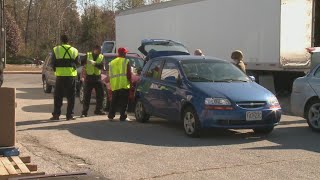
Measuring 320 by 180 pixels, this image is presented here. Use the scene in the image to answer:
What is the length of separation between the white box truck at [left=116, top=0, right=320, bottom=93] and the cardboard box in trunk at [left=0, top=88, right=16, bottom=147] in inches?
441

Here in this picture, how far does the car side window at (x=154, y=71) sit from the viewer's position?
12.0 m

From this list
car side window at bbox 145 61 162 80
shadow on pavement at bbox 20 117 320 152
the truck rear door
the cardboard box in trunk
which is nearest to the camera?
the cardboard box in trunk

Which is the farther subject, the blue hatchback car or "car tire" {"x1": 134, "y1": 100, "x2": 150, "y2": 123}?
"car tire" {"x1": 134, "y1": 100, "x2": 150, "y2": 123}

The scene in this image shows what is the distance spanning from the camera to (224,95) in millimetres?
10008

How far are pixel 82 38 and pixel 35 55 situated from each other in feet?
16.8

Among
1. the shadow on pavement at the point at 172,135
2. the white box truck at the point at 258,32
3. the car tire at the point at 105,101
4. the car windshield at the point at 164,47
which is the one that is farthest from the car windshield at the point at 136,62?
the white box truck at the point at 258,32

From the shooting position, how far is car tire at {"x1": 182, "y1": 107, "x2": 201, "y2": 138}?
33.1 feet

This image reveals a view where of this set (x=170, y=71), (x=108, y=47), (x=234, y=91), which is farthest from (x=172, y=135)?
(x=108, y=47)

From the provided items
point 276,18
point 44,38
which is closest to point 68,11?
point 44,38

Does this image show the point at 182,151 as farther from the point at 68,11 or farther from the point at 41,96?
the point at 68,11

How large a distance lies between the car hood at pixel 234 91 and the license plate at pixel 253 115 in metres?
0.24

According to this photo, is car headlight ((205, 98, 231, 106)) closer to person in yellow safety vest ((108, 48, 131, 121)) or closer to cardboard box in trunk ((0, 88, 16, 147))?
person in yellow safety vest ((108, 48, 131, 121))

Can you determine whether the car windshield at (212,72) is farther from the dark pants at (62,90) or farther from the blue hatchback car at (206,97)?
the dark pants at (62,90)

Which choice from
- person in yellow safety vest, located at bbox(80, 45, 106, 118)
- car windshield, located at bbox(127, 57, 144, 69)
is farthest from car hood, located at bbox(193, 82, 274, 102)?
car windshield, located at bbox(127, 57, 144, 69)
